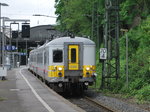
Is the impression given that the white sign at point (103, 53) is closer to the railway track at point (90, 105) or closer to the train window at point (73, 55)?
→ the train window at point (73, 55)

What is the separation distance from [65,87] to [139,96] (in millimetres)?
3873

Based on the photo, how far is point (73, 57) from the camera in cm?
1938

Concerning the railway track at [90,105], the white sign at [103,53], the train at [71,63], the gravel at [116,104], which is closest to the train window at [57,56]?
the train at [71,63]

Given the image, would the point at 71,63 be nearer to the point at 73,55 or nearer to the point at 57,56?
the point at 73,55

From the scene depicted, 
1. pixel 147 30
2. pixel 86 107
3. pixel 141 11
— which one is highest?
pixel 141 11

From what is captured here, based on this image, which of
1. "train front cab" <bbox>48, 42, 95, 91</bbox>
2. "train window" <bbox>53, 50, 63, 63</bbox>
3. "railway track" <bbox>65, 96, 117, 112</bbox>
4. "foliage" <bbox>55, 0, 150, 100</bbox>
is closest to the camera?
"railway track" <bbox>65, 96, 117, 112</bbox>

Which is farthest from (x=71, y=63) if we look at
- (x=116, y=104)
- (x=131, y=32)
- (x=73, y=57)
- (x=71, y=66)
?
Result: (x=131, y=32)

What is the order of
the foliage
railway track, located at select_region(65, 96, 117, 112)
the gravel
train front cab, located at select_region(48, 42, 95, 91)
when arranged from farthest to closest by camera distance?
the foliage → train front cab, located at select_region(48, 42, 95, 91) → railway track, located at select_region(65, 96, 117, 112) → the gravel

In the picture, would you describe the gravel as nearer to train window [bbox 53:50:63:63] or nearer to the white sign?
the white sign

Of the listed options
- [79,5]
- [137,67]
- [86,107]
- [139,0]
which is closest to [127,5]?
[139,0]

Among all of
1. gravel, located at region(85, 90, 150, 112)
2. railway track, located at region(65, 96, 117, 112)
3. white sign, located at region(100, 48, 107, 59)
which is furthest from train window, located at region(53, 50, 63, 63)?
white sign, located at region(100, 48, 107, 59)

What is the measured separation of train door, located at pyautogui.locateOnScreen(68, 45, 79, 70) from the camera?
63.3 feet

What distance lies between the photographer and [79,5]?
4625 centimetres

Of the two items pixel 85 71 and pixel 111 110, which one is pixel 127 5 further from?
pixel 111 110
